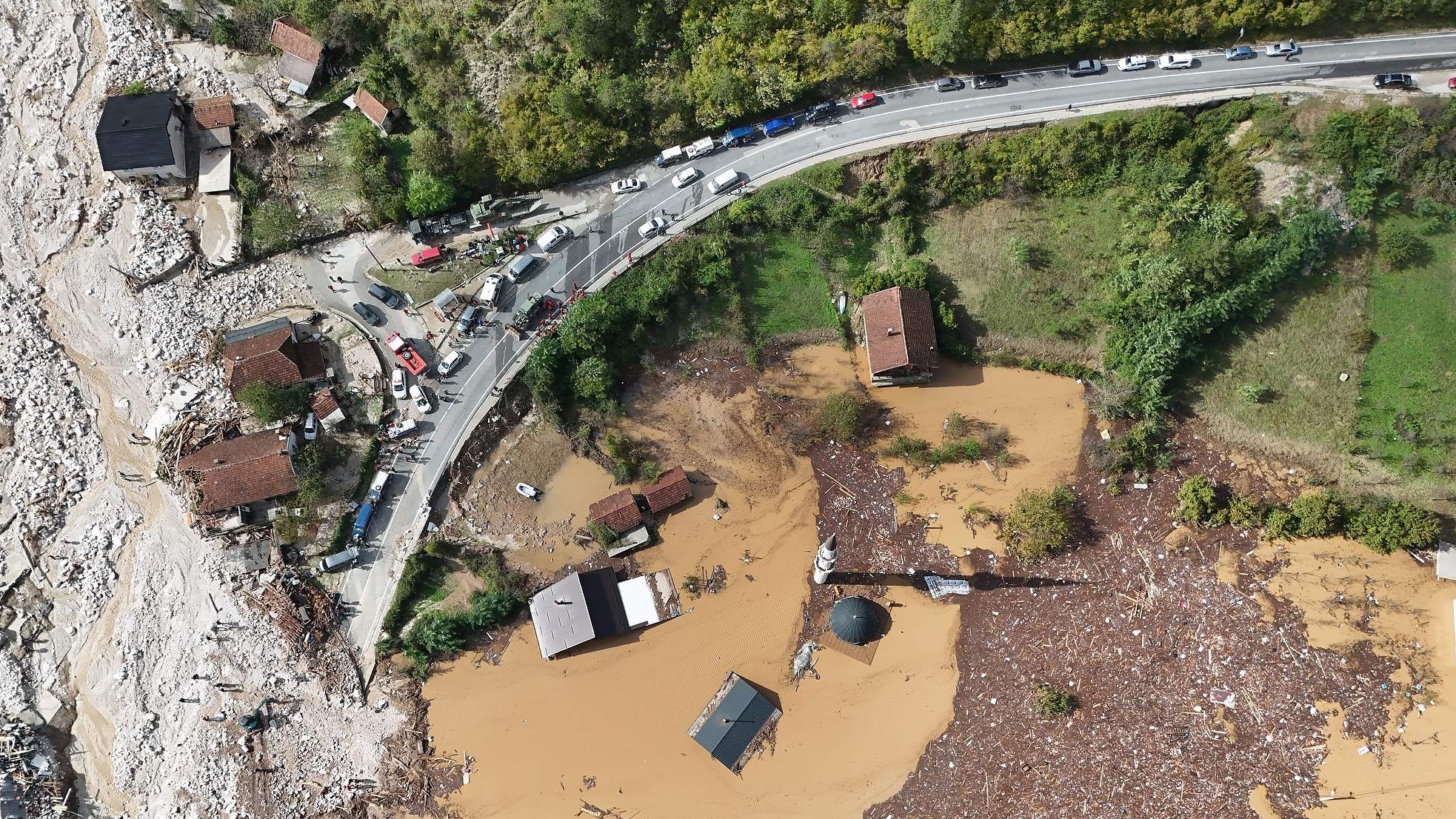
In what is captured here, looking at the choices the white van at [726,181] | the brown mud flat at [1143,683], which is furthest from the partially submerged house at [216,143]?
the brown mud flat at [1143,683]

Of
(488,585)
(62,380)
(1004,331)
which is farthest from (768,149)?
(62,380)

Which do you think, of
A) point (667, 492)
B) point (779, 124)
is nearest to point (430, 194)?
point (779, 124)

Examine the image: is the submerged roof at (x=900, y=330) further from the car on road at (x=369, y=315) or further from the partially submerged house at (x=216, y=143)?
the partially submerged house at (x=216, y=143)

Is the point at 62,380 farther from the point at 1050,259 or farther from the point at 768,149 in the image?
the point at 1050,259

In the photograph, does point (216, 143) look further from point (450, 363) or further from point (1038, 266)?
point (1038, 266)

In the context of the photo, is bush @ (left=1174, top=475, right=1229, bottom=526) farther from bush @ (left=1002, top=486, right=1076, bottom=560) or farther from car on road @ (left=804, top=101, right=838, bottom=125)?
car on road @ (left=804, top=101, right=838, bottom=125)
